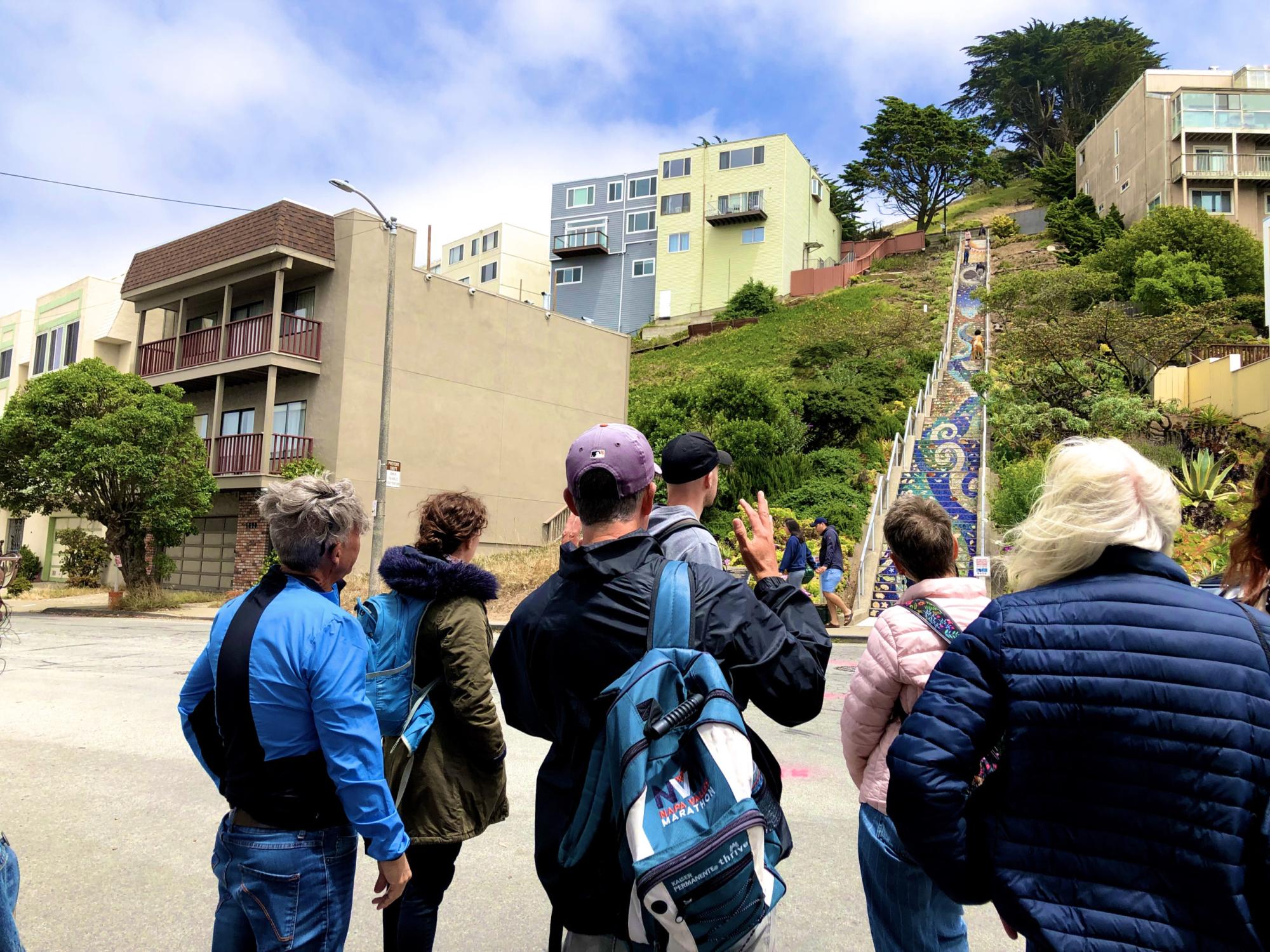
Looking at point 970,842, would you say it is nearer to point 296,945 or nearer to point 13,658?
point 296,945

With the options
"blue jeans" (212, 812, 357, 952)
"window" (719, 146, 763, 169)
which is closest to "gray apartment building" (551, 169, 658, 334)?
"window" (719, 146, 763, 169)

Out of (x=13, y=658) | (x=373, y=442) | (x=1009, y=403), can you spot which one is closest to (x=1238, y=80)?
(x=1009, y=403)

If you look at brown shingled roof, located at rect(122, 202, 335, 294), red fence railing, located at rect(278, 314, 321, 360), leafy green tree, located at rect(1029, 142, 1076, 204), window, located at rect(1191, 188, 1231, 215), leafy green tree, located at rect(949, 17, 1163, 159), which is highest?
leafy green tree, located at rect(949, 17, 1163, 159)

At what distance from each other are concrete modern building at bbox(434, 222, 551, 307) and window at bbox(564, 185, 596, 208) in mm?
3557

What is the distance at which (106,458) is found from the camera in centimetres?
2102

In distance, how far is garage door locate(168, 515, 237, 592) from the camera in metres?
27.1

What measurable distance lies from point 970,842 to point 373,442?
2521 cm

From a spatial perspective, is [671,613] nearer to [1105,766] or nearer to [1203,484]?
[1105,766]

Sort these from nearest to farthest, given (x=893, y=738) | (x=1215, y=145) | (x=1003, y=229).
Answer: (x=893, y=738), (x=1215, y=145), (x=1003, y=229)

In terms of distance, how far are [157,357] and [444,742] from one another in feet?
100

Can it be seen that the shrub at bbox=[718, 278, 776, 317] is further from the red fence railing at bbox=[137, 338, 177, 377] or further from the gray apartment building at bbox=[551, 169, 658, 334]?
the red fence railing at bbox=[137, 338, 177, 377]

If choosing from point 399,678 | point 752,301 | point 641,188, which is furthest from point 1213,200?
point 399,678

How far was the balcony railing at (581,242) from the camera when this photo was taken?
5984 centimetres

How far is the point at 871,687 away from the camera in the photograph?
3.03 meters
